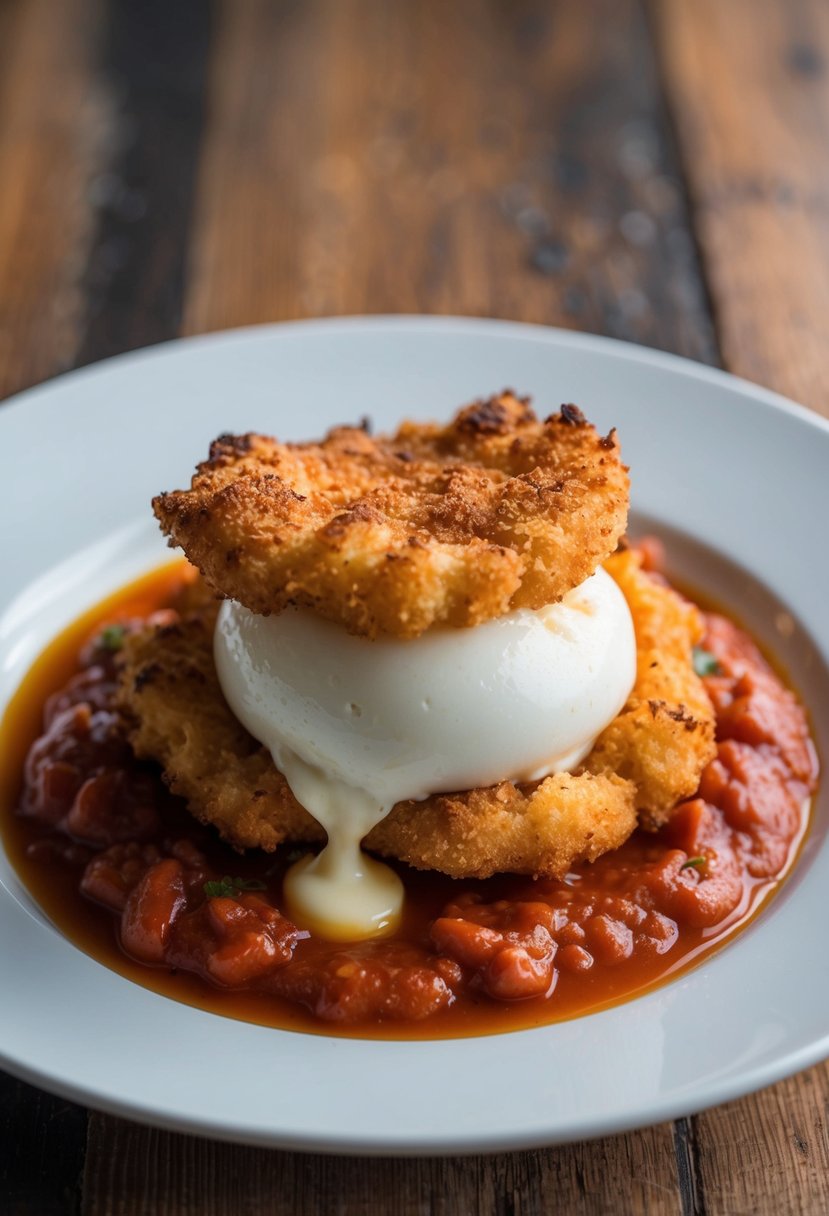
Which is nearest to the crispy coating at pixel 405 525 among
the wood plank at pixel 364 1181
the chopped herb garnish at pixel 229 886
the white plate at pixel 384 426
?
the chopped herb garnish at pixel 229 886

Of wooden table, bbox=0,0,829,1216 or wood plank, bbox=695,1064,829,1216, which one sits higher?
wooden table, bbox=0,0,829,1216

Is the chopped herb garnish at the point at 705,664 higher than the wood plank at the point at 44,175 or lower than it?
lower

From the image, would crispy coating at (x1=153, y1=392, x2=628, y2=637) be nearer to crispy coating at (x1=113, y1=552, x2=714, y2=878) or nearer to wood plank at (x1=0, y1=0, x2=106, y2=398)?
crispy coating at (x1=113, y1=552, x2=714, y2=878)

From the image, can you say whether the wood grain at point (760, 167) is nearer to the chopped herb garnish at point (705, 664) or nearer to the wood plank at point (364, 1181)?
the chopped herb garnish at point (705, 664)

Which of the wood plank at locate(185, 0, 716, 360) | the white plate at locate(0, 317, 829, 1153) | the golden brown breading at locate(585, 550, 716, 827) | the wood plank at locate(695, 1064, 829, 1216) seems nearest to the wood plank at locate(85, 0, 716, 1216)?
the wood plank at locate(185, 0, 716, 360)

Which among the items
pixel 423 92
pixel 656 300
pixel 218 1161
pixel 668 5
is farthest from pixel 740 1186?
pixel 668 5

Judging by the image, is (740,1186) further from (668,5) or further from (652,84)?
(668,5)
